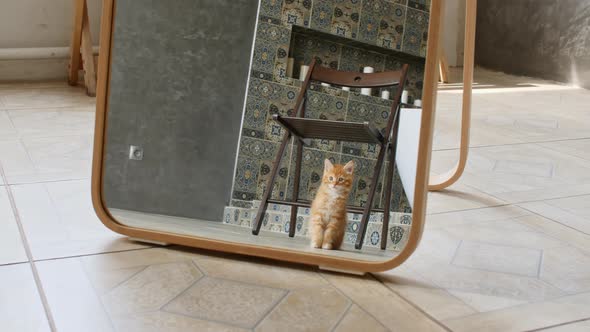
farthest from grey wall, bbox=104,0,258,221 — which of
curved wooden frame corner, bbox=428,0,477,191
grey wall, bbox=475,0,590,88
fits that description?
grey wall, bbox=475,0,590,88

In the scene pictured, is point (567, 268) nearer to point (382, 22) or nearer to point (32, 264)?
point (382, 22)

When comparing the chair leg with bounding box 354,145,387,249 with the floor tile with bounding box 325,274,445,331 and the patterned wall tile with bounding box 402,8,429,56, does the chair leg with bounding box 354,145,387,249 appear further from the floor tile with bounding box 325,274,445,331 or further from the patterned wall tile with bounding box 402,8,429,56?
the patterned wall tile with bounding box 402,8,429,56

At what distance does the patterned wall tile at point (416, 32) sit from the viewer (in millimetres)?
1675

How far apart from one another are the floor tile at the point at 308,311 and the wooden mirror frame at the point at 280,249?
13 centimetres

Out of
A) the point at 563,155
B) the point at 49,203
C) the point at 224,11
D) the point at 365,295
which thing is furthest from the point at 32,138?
the point at 563,155

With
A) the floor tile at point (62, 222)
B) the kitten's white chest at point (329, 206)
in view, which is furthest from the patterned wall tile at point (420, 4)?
the floor tile at point (62, 222)

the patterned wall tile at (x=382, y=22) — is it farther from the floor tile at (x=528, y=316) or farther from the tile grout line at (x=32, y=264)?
the tile grout line at (x=32, y=264)

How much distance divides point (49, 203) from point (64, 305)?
763mm

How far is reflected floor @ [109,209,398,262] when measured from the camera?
1774 mm

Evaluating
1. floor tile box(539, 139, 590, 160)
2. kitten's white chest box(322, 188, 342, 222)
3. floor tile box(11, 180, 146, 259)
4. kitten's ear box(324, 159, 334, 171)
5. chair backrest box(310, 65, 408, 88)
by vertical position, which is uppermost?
chair backrest box(310, 65, 408, 88)

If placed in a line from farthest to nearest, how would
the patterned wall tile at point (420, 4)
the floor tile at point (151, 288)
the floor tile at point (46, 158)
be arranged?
the floor tile at point (46, 158) < the patterned wall tile at point (420, 4) < the floor tile at point (151, 288)

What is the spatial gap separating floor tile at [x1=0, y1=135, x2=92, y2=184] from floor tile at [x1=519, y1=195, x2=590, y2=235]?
63.8 inches

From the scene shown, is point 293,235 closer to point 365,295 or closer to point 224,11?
point 365,295

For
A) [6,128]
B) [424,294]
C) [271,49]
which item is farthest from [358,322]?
[6,128]
